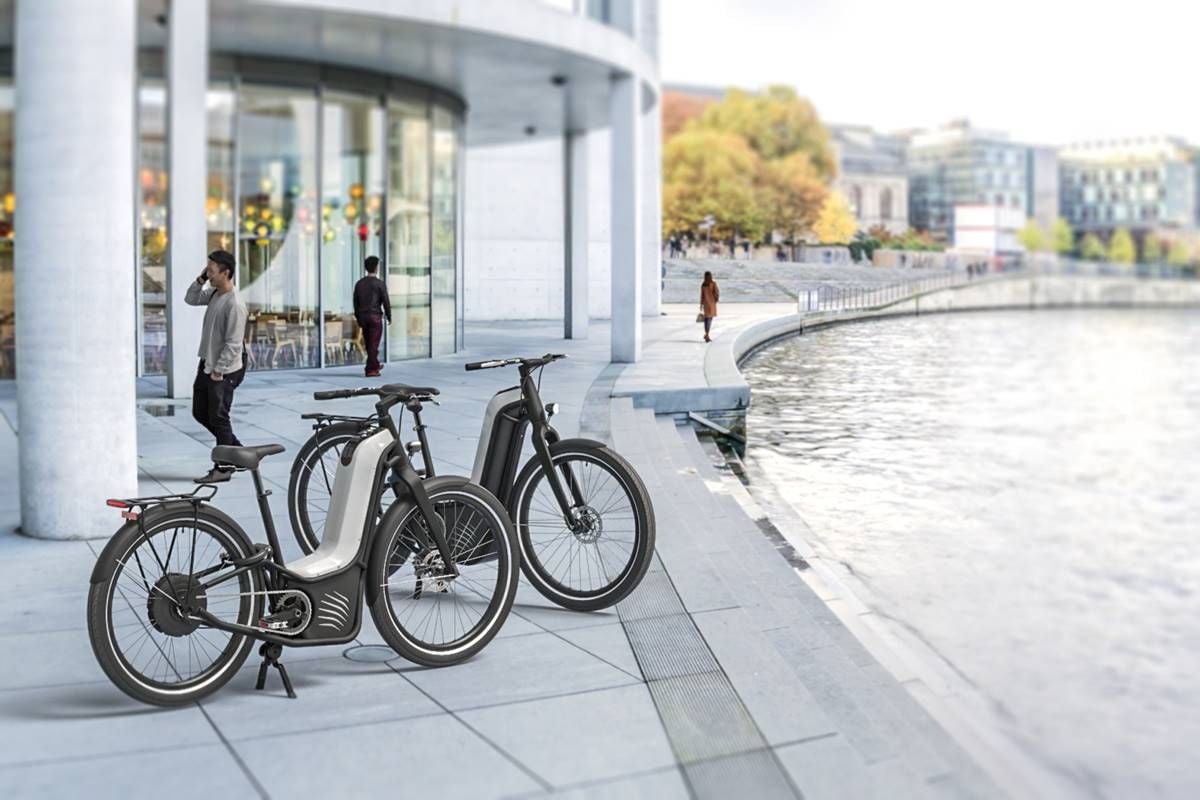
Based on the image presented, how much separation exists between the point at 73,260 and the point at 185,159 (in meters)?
7.34

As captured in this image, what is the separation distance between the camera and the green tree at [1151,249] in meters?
7.68

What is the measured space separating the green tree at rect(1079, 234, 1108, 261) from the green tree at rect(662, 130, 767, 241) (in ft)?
80.4

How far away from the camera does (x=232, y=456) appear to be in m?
4.04

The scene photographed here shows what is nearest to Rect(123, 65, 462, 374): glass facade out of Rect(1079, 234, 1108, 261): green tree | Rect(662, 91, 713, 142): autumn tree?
Rect(1079, 234, 1108, 261): green tree

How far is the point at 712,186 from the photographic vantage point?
4091 cm

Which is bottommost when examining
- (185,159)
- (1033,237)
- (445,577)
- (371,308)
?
(445,577)

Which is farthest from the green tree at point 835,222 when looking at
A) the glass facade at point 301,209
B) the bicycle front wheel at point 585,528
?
the bicycle front wheel at point 585,528

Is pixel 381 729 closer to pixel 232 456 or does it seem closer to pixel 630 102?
pixel 232 456

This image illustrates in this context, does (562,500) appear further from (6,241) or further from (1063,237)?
(6,241)

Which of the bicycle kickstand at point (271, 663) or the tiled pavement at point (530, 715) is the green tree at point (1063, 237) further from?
the bicycle kickstand at point (271, 663)

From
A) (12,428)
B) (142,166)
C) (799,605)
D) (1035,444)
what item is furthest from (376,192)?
(799,605)

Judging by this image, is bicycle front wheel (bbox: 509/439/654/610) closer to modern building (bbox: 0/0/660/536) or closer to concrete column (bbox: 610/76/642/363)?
modern building (bbox: 0/0/660/536)

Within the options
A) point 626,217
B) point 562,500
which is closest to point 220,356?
point 562,500

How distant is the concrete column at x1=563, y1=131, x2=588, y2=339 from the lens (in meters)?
22.5
